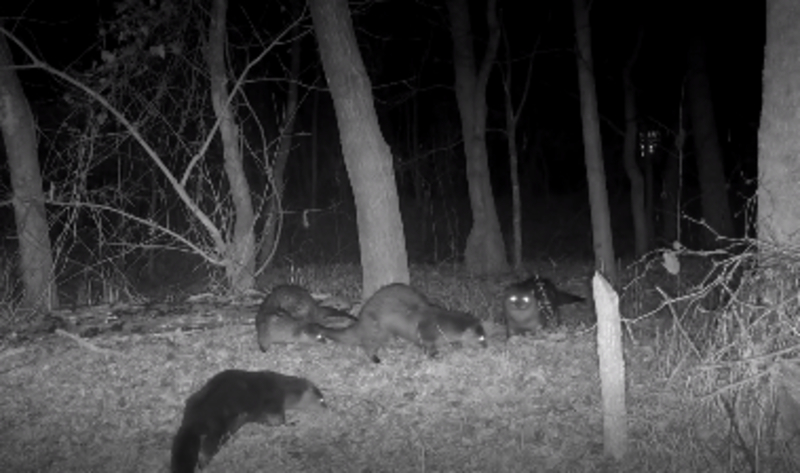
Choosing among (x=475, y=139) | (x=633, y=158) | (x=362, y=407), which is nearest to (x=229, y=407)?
(x=362, y=407)

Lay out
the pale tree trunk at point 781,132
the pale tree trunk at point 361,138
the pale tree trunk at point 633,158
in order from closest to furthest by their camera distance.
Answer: the pale tree trunk at point 781,132 → the pale tree trunk at point 361,138 → the pale tree trunk at point 633,158

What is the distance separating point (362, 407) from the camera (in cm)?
702

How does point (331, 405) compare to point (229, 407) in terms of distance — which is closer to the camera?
point (229, 407)

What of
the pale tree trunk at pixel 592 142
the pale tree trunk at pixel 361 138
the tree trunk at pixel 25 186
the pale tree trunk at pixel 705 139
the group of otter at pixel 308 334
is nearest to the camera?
the group of otter at pixel 308 334

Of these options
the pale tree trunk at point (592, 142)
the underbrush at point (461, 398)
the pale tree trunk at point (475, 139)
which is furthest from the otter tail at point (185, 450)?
the pale tree trunk at point (475, 139)

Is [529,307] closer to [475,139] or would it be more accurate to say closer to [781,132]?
[781,132]

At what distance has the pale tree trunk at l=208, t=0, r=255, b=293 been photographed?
12305mm

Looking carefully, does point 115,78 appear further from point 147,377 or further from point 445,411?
point 445,411

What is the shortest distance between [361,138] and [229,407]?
14.7ft

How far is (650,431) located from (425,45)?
21.3 metres

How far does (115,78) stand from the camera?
39.0ft

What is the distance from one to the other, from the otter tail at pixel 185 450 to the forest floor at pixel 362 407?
1.14 feet

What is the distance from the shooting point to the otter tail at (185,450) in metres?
5.56

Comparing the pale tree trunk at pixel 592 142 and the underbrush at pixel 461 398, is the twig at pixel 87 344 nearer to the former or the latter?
the underbrush at pixel 461 398
